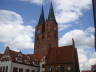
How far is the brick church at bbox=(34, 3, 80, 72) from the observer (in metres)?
51.5

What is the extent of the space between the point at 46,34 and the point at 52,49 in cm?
1675

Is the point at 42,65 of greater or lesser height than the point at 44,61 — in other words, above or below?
below

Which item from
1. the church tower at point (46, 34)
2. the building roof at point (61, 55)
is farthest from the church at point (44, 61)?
the church tower at point (46, 34)

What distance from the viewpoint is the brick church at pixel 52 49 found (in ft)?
169

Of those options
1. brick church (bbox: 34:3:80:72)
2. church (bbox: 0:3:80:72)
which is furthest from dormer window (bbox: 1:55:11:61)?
brick church (bbox: 34:3:80:72)

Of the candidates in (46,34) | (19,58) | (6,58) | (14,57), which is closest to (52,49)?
(19,58)

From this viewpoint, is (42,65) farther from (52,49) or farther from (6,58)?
(6,58)

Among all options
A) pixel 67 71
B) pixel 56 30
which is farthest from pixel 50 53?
pixel 56 30

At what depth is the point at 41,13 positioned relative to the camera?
8725 centimetres

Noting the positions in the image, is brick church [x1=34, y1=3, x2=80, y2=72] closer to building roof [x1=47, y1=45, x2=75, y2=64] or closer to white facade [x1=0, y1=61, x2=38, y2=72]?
building roof [x1=47, y1=45, x2=75, y2=64]

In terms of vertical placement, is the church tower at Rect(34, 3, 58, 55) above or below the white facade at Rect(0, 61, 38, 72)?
above

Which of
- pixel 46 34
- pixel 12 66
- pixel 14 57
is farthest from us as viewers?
pixel 46 34

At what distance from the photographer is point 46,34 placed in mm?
75438

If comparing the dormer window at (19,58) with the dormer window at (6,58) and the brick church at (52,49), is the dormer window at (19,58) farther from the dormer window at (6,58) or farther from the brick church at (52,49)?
the brick church at (52,49)
